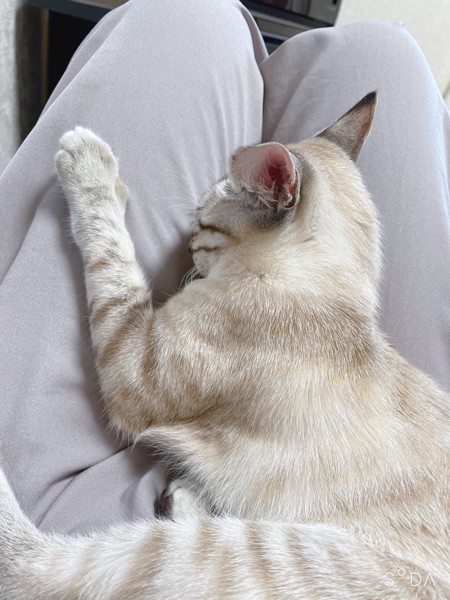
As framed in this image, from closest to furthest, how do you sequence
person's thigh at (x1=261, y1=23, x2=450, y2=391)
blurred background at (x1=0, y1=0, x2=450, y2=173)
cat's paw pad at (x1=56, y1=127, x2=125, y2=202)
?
cat's paw pad at (x1=56, y1=127, x2=125, y2=202)
person's thigh at (x1=261, y1=23, x2=450, y2=391)
blurred background at (x1=0, y1=0, x2=450, y2=173)

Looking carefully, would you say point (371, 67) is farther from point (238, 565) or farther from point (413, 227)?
point (238, 565)

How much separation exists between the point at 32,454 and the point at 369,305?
729 mm

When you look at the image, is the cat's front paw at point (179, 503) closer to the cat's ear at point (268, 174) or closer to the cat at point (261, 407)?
the cat at point (261, 407)

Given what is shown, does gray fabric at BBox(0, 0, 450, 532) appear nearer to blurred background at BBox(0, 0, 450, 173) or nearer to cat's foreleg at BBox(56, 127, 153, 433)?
cat's foreleg at BBox(56, 127, 153, 433)

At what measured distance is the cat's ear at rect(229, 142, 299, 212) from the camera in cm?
91

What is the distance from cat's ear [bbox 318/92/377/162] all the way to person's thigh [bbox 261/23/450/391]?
14 cm

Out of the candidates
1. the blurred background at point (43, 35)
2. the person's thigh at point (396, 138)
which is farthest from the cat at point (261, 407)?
the blurred background at point (43, 35)

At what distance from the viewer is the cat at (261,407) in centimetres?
88

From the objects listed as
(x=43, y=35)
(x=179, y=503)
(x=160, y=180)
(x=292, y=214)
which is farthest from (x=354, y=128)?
(x=43, y=35)

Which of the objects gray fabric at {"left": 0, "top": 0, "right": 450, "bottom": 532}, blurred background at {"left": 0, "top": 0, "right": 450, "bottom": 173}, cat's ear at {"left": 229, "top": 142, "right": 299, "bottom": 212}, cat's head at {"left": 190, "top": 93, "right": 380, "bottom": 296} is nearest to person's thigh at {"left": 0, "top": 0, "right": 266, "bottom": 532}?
gray fabric at {"left": 0, "top": 0, "right": 450, "bottom": 532}

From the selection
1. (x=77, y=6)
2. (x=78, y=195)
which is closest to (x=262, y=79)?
(x=78, y=195)

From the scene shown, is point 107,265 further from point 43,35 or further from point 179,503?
point 43,35

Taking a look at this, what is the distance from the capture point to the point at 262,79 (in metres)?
1.58

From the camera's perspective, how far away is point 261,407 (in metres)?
1.02
